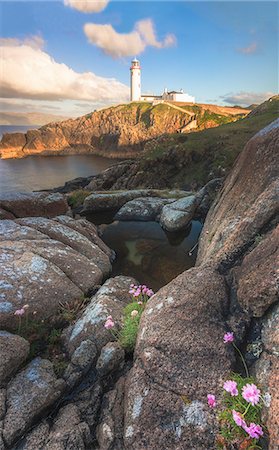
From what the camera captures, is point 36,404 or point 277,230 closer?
point 36,404

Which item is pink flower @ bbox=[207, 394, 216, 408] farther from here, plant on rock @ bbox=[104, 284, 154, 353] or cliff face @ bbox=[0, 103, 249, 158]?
cliff face @ bbox=[0, 103, 249, 158]

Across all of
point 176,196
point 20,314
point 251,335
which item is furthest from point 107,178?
point 251,335

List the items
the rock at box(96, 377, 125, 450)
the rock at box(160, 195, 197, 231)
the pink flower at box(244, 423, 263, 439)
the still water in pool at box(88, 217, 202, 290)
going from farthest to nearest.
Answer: the rock at box(160, 195, 197, 231) → the still water in pool at box(88, 217, 202, 290) → the rock at box(96, 377, 125, 450) → the pink flower at box(244, 423, 263, 439)

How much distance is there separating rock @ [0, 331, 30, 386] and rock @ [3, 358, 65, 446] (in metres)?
0.20

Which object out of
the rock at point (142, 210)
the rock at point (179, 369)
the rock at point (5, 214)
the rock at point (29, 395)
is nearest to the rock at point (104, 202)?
the rock at point (142, 210)

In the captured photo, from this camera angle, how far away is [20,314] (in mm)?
7414

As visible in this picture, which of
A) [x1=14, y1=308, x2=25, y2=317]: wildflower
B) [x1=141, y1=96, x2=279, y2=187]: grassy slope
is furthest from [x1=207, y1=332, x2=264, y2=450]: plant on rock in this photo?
[x1=141, y1=96, x2=279, y2=187]: grassy slope

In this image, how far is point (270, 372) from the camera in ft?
13.4

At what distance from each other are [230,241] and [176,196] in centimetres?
1713

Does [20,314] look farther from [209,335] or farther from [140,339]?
[209,335]

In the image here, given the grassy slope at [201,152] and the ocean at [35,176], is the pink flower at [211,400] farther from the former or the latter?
the ocean at [35,176]

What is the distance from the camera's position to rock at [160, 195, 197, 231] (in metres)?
18.1

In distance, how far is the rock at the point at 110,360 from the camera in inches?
235

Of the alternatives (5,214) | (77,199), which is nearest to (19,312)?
(5,214)
